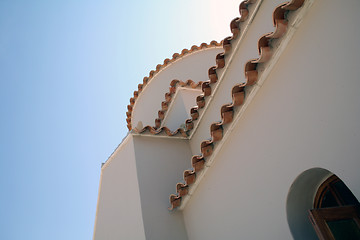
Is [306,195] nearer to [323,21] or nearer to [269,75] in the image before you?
[269,75]

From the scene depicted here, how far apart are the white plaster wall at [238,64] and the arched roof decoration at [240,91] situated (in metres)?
0.94

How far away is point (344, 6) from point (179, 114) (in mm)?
3778

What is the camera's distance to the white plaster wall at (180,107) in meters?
5.58

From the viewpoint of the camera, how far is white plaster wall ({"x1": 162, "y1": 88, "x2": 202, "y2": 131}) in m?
5.58

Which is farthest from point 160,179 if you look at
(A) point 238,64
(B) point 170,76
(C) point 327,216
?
(B) point 170,76

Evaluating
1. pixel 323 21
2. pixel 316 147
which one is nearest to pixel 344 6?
pixel 323 21

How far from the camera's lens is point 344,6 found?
7.36 feet

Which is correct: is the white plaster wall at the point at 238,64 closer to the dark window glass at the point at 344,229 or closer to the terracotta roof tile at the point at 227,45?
the terracotta roof tile at the point at 227,45

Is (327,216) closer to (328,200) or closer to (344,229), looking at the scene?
(344,229)

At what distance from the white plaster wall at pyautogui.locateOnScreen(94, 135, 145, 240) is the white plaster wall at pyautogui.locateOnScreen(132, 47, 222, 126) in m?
2.23

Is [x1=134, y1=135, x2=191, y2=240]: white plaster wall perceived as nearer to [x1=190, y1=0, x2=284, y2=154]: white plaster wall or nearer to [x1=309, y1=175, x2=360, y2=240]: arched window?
[x1=190, y1=0, x2=284, y2=154]: white plaster wall

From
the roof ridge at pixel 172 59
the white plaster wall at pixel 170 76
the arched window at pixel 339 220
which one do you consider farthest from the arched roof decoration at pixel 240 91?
the roof ridge at pixel 172 59

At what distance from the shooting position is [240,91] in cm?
319

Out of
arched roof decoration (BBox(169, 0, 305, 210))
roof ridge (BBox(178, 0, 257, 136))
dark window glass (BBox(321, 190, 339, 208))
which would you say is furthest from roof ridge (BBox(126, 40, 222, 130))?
dark window glass (BBox(321, 190, 339, 208))
